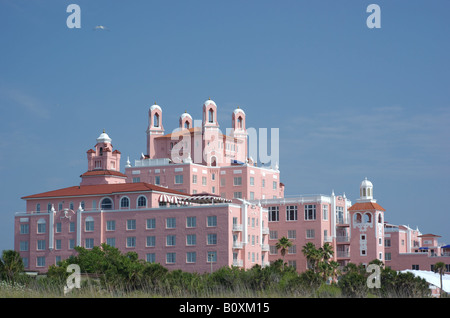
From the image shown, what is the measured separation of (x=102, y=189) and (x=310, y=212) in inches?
1173

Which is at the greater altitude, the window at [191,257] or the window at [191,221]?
the window at [191,221]

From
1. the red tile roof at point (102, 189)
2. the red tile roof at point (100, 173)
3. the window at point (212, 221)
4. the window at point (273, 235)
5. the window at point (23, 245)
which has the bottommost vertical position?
the window at point (23, 245)

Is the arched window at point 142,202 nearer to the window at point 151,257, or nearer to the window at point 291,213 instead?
the window at point 151,257

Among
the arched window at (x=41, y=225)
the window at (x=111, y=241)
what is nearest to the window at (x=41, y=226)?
the arched window at (x=41, y=225)

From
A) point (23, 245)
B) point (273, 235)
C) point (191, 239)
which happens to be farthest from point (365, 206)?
point (23, 245)

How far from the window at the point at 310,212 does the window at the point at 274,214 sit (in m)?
4.31

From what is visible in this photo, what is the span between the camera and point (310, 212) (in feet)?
352

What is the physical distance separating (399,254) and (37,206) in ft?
185

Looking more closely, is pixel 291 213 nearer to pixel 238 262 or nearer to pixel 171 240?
pixel 238 262

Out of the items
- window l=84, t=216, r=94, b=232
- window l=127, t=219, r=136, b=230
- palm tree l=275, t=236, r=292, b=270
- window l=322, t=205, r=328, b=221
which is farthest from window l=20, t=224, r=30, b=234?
window l=322, t=205, r=328, b=221

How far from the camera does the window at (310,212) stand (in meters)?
107

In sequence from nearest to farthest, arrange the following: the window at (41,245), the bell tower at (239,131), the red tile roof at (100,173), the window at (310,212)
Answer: the window at (41,245)
the window at (310,212)
the red tile roof at (100,173)
the bell tower at (239,131)
